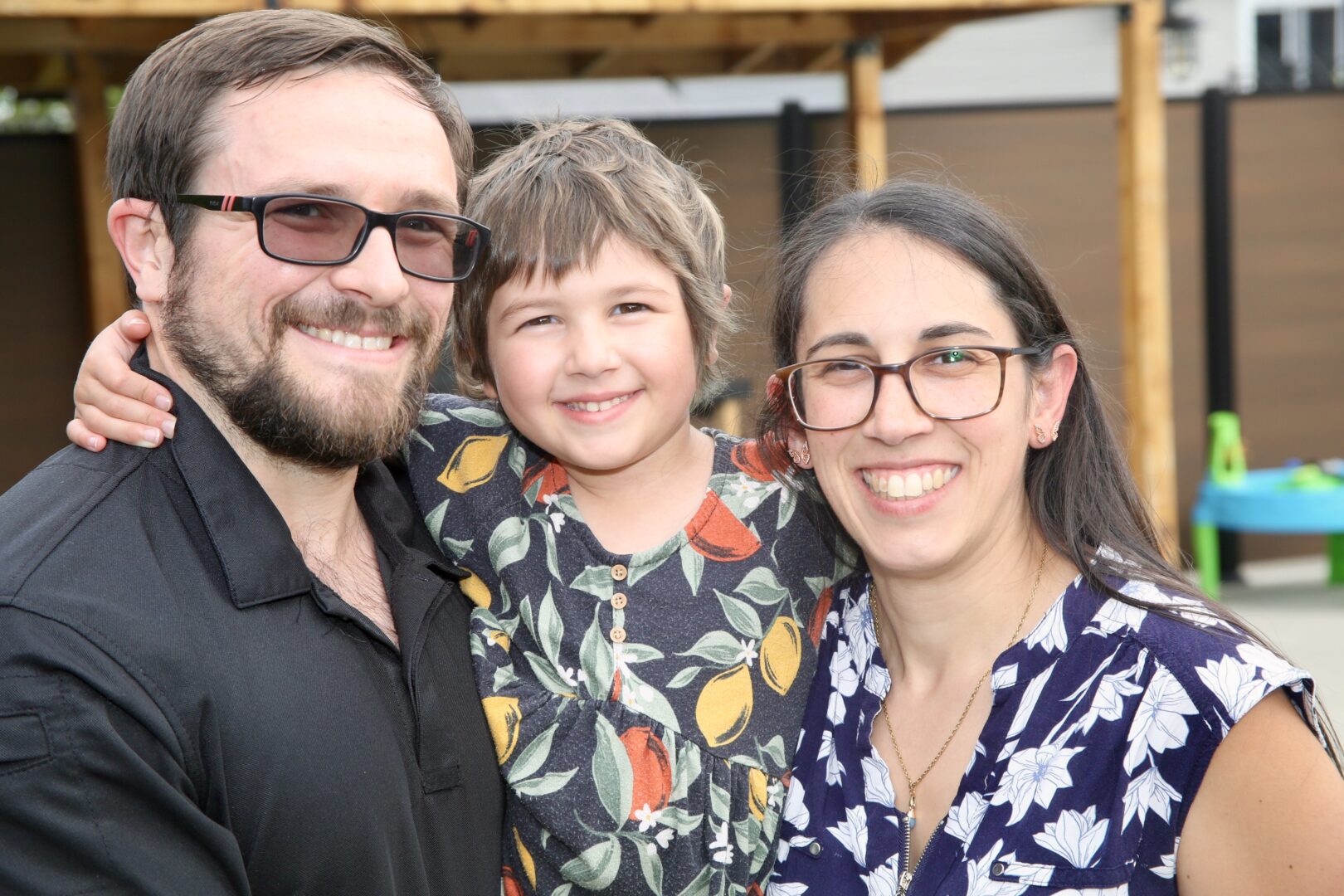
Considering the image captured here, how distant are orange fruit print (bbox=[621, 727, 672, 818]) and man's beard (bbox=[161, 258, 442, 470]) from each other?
0.72 metres

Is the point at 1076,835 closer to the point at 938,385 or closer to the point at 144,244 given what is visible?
the point at 938,385

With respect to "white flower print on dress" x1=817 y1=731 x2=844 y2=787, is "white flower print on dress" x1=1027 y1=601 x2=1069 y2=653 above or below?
above

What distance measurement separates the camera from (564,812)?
7.15ft

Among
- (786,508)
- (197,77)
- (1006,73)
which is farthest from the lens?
(1006,73)

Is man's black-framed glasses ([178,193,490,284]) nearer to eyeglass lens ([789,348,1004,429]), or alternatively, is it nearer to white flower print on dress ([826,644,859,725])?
eyeglass lens ([789,348,1004,429])

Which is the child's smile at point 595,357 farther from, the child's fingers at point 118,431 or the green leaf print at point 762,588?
the child's fingers at point 118,431

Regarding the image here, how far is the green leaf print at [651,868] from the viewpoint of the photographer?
223cm

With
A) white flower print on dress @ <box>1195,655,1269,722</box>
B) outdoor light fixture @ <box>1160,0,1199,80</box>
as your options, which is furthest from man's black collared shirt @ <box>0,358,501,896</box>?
outdoor light fixture @ <box>1160,0,1199,80</box>

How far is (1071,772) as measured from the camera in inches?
73.1

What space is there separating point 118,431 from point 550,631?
87 cm

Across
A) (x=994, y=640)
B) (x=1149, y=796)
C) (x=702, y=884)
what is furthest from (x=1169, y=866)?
(x=702, y=884)

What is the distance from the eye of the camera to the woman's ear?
2164mm

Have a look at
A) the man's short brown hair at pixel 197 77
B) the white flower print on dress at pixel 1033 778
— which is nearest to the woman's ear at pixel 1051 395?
the white flower print on dress at pixel 1033 778

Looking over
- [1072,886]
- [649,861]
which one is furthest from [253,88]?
[1072,886]
